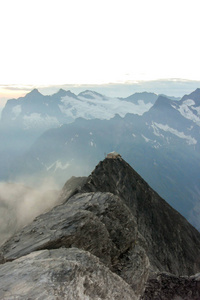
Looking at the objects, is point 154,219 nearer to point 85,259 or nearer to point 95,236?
point 95,236

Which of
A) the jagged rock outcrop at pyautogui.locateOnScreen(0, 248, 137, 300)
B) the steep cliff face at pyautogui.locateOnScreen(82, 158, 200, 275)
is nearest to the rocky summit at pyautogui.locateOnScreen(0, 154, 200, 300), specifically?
the jagged rock outcrop at pyautogui.locateOnScreen(0, 248, 137, 300)

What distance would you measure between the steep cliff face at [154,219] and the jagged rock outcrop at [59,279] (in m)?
46.9

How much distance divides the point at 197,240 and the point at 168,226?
45.5 feet

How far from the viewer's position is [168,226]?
248ft

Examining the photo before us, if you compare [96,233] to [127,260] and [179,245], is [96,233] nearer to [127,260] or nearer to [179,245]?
[127,260]

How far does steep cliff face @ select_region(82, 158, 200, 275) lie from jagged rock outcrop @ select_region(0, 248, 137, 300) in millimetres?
46927

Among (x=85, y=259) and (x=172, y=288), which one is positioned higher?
(x=85, y=259)

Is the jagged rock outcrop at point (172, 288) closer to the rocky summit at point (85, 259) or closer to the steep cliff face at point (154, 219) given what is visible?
the rocky summit at point (85, 259)

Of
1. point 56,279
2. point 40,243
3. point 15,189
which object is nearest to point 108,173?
point 15,189

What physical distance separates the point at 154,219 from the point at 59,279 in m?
67.0

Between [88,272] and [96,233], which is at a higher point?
[88,272]

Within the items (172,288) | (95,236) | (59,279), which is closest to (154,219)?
(172,288)

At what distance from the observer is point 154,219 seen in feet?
246

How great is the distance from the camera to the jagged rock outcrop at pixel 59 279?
1184 centimetres
